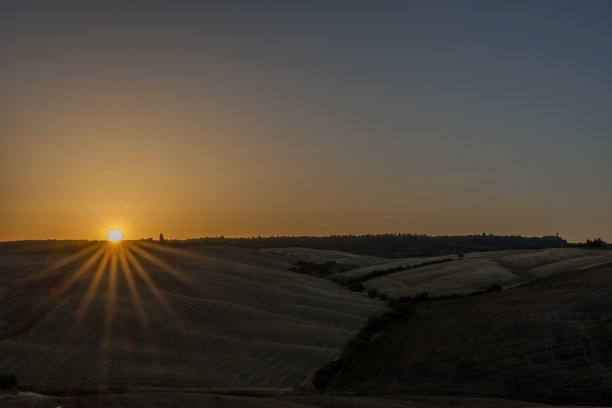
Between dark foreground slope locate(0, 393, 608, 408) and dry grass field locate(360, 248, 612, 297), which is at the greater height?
dry grass field locate(360, 248, 612, 297)

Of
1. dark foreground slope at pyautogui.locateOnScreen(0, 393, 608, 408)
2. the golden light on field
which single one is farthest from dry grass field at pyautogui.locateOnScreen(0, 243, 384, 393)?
dark foreground slope at pyautogui.locateOnScreen(0, 393, 608, 408)

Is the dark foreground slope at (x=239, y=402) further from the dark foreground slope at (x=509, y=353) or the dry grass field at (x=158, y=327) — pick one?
the dry grass field at (x=158, y=327)

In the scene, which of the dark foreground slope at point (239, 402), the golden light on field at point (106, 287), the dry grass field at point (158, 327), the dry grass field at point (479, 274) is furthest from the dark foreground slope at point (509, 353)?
the dry grass field at point (479, 274)

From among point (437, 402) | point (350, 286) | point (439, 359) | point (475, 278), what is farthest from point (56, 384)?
point (350, 286)

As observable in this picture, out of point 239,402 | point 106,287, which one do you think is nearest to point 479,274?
point 106,287

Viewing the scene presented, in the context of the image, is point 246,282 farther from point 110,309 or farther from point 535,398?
point 535,398

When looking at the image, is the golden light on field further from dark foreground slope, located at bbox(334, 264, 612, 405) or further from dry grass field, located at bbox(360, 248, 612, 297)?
dry grass field, located at bbox(360, 248, 612, 297)
